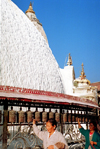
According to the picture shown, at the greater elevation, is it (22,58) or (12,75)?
(22,58)

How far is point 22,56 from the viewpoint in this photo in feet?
27.3

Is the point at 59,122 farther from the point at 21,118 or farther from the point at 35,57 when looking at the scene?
the point at 35,57

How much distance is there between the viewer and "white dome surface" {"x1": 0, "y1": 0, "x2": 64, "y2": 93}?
25.3 feet

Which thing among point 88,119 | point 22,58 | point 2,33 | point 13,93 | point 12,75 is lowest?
point 88,119

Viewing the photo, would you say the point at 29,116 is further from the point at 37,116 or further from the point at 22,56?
the point at 22,56

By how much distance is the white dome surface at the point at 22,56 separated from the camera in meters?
7.71

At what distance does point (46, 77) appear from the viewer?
895cm

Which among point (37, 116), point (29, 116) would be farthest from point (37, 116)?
point (29, 116)

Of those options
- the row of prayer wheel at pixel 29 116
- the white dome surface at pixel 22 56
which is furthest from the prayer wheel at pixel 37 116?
the white dome surface at pixel 22 56

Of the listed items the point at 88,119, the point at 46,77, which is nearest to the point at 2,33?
the point at 46,77

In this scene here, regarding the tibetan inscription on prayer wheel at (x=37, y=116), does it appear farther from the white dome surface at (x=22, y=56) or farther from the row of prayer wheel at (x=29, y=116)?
the white dome surface at (x=22, y=56)

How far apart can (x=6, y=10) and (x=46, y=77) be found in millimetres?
2949

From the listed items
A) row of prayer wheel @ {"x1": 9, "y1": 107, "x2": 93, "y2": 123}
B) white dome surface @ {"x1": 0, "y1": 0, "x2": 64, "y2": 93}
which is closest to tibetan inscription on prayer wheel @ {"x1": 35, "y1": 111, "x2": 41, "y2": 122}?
row of prayer wheel @ {"x1": 9, "y1": 107, "x2": 93, "y2": 123}

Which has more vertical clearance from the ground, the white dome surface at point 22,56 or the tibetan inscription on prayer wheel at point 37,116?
the white dome surface at point 22,56
